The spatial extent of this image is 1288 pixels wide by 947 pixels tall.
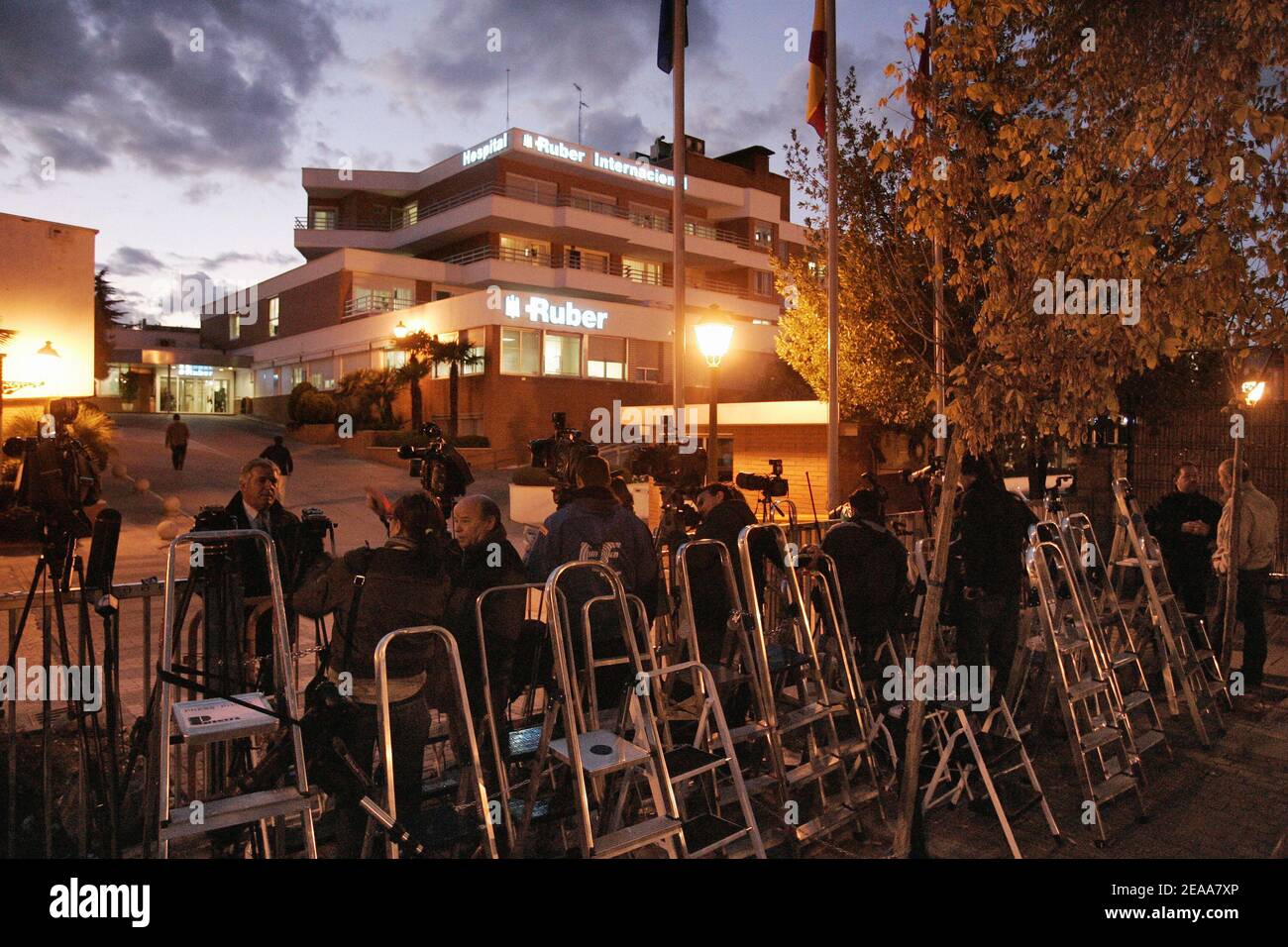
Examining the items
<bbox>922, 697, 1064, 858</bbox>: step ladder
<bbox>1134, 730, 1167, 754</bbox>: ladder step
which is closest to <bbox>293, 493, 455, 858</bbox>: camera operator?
<bbox>922, 697, 1064, 858</bbox>: step ladder

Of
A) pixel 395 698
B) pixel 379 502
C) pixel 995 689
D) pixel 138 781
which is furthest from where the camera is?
pixel 995 689

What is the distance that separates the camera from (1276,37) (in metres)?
3.90

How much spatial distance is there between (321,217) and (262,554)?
155ft

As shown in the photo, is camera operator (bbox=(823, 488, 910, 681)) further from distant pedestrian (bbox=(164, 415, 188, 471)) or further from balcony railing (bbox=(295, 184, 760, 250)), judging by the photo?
balcony railing (bbox=(295, 184, 760, 250))

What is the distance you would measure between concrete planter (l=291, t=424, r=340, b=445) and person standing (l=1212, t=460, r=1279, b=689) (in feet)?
101

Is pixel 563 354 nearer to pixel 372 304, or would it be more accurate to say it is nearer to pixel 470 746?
pixel 372 304

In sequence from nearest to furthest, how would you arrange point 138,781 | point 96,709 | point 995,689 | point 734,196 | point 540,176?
point 96,709 < point 138,781 < point 995,689 < point 540,176 < point 734,196

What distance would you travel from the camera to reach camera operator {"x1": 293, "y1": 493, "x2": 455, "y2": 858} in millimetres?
3719

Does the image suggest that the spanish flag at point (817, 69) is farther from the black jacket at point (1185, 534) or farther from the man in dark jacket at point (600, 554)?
the man in dark jacket at point (600, 554)

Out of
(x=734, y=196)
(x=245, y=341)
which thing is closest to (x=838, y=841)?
(x=734, y=196)

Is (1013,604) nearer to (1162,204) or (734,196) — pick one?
(1162,204)

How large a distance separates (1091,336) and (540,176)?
136ft

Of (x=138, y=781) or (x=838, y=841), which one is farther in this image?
(x=138, y=781)

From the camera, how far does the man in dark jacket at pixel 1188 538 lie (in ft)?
24.5
